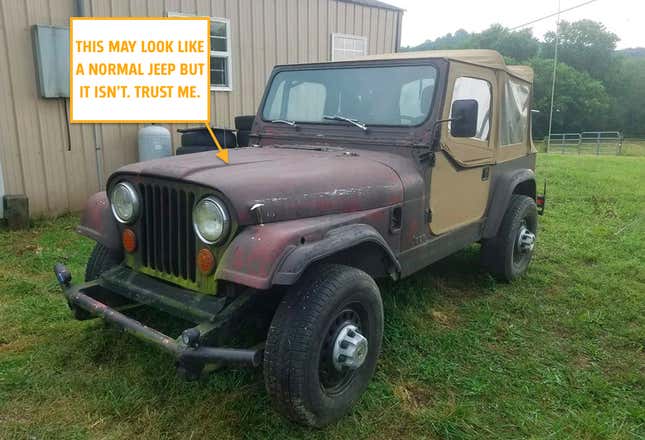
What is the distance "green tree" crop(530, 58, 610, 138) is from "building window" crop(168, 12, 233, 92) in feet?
158

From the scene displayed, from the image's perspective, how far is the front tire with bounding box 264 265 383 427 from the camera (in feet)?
7.63

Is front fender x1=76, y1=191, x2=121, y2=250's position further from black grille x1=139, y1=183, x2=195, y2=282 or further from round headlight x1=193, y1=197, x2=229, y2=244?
round headlight x1=193, y1=197, x2=229, y2=244

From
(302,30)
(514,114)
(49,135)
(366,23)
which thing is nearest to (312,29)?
(302,30)

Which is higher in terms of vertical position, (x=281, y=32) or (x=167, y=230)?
(x=281, y=32)

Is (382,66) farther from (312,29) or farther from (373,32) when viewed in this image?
(373,32)

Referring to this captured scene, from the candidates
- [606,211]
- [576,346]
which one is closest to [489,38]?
[606,211]

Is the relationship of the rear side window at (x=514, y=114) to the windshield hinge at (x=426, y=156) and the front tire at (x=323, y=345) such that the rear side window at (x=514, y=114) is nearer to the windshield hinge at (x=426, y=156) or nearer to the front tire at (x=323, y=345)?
the windshield hinge at (x=426, y=156)

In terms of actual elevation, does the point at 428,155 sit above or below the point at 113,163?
above

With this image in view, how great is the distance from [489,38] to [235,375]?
64535 mm

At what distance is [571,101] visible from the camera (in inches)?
2032

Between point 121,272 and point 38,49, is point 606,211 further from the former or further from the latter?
point 38,49

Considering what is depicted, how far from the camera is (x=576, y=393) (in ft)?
9.69

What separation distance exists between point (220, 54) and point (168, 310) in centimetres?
617

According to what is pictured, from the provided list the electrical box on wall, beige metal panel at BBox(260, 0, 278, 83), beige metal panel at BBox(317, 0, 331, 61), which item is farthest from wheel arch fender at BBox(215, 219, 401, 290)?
beige metal panel at BBox(317, 0, 331, 61)
